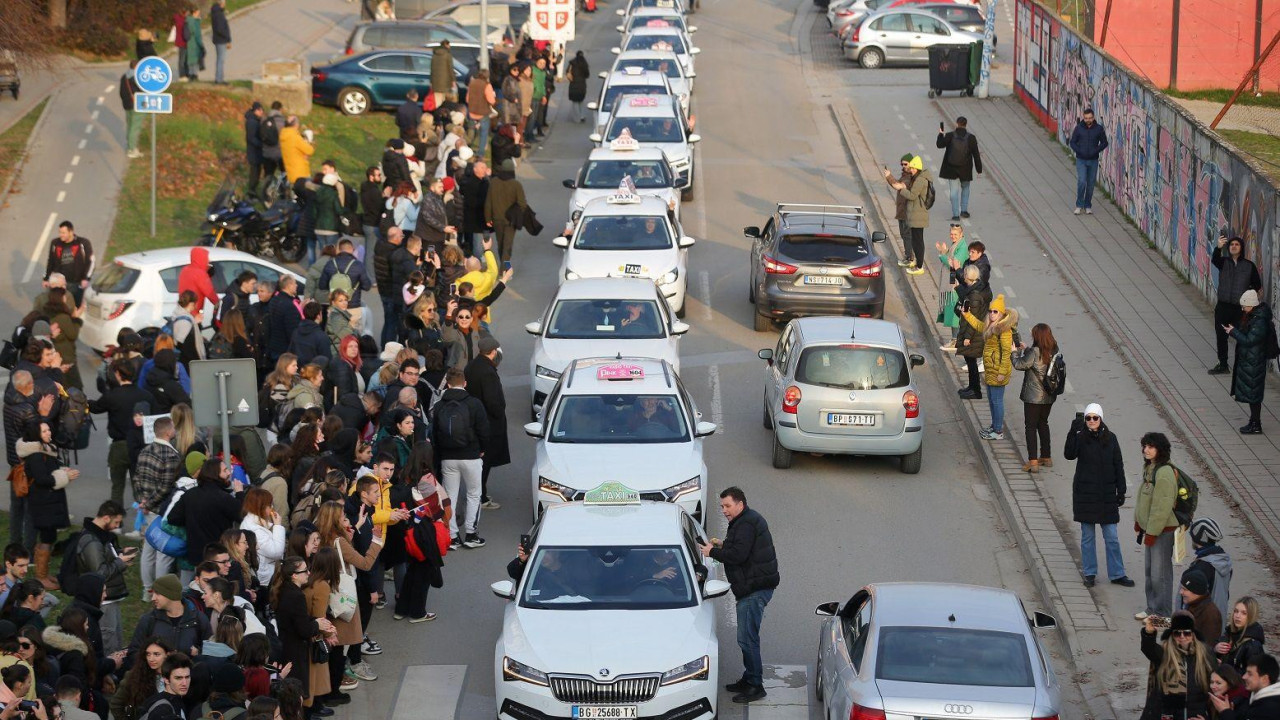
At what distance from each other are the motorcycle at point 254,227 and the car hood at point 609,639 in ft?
49.5

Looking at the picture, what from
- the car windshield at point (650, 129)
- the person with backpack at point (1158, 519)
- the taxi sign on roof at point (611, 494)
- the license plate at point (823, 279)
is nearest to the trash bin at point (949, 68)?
the car windshield at point (650, 129)

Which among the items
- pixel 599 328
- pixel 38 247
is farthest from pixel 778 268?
pixel 38 247

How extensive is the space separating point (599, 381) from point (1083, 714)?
233 inches

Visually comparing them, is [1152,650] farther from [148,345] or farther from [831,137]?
[831,137]

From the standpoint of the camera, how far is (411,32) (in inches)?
1521

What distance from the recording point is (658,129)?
30.6 meters

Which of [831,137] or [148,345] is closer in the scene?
[148,345]

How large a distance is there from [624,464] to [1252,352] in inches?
291

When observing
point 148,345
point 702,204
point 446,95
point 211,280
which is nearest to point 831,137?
point 702,204

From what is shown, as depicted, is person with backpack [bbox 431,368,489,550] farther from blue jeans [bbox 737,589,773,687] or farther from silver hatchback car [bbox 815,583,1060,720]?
silver hatchback car [bbox 815,583,1060,720]

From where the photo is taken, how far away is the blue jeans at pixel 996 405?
18.6 meters

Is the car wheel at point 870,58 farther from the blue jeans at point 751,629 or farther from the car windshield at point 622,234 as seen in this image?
the blue jeans at point 751,629

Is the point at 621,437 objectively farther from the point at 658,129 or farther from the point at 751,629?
the point at 658,129

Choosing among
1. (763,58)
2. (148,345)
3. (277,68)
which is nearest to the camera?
(148,345)
